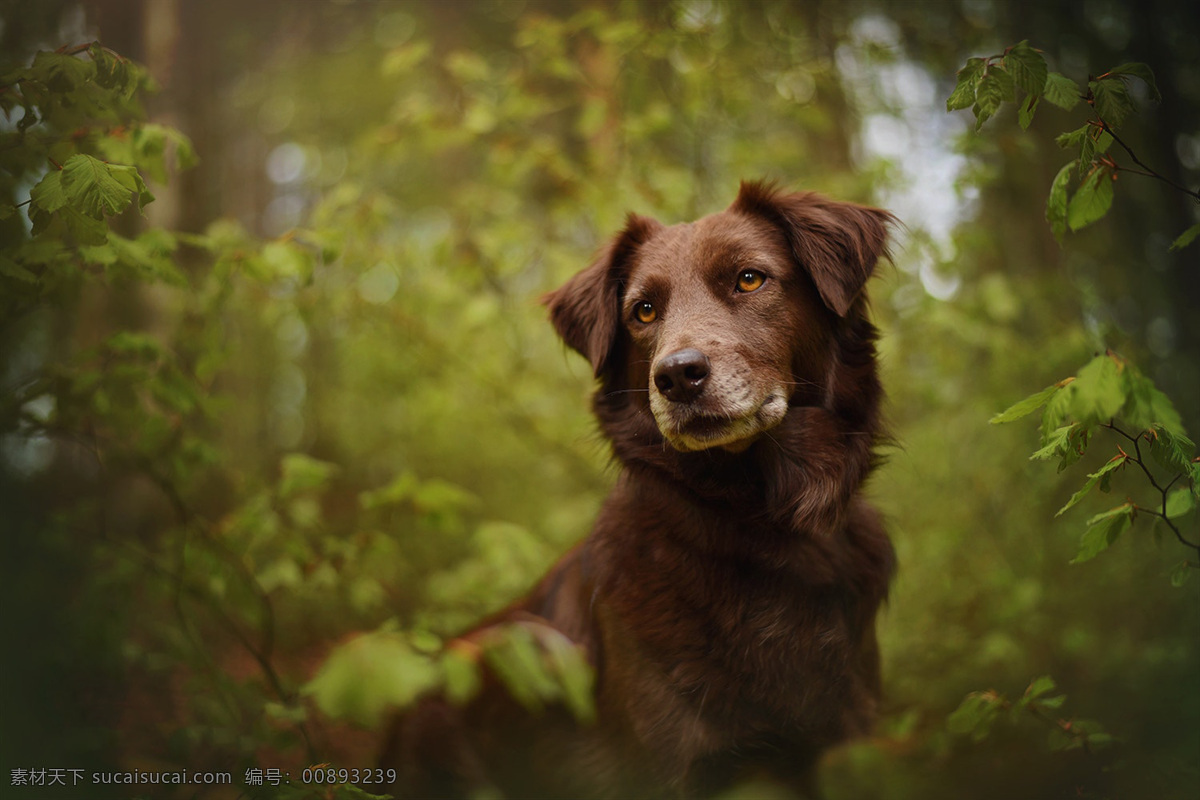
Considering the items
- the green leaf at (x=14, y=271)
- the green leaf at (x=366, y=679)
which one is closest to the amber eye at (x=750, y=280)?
the green leaf at (x=366, y=679)

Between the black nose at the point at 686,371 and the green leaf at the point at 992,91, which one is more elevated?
the green leaf at the point at 992,91

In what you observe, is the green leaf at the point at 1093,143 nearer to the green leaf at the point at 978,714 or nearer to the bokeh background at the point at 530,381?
the bokeh background at the point at 530,381

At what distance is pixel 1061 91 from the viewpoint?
2.15m

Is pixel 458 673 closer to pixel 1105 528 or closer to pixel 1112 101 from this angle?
pixel 1105 528

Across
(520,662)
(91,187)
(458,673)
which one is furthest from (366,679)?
(91,187)

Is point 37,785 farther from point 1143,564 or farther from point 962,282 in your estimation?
point 962,282

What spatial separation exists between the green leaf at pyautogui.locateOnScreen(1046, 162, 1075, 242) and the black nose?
126 cm

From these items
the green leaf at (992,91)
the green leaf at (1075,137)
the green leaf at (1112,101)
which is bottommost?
the green leaf at (1075,137)

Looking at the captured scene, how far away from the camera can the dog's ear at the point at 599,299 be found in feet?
10.7

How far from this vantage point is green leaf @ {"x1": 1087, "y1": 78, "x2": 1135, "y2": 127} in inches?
84.2

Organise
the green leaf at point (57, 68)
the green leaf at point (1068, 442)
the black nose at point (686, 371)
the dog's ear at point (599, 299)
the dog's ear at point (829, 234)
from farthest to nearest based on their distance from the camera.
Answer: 1. the dog's ear at point (599, 299)
2. the dog's ear at point (829, 234)
3. the black nose at point (686, 371)
4. the green leaf at point (57, 68)
5. the green leaf at point (1068, 442)

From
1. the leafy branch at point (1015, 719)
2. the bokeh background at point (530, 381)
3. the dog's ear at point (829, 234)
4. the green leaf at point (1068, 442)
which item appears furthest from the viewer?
the bokeh background at point (530, 381)

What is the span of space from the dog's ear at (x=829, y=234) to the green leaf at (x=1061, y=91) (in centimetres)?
A: 89

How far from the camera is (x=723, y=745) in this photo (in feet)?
8.54
